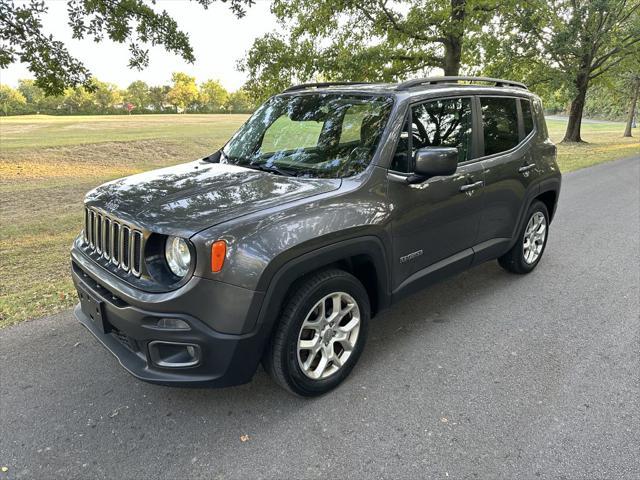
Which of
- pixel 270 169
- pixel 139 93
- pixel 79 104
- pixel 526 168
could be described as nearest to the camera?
pixel 270 169

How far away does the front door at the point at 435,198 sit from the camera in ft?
10.2

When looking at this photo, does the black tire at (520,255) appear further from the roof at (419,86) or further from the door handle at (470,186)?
the roof at (419,86)

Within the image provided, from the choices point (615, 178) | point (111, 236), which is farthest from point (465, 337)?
point (615, 178)

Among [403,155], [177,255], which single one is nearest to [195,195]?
[177,255]

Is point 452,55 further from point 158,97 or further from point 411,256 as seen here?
point 158,97

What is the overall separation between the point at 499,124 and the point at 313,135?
174cm

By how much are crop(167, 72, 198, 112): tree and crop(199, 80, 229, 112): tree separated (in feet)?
6.68

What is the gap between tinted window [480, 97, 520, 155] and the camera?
3854mm

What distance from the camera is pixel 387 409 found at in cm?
272

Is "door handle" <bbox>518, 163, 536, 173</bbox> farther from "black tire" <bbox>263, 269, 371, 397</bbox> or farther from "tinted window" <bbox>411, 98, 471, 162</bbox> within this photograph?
"black tire" <bbox>263, 269, 371, 397</bbox>

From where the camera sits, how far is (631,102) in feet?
108

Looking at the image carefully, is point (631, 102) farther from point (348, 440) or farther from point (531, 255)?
point (348, 440)

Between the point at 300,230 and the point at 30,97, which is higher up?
the point at 30,97

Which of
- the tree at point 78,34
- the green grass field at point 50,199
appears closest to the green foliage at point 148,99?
the green grass field at point 50,199
